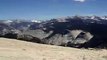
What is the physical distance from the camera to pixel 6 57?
20375mm

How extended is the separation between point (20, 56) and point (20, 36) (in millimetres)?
19624

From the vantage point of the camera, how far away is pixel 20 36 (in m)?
40.7

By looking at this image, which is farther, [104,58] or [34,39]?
[34,39]

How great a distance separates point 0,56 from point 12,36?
22.3 m

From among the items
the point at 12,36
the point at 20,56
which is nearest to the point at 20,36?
the point at 12,36

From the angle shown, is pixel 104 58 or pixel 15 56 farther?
pixel 104 58

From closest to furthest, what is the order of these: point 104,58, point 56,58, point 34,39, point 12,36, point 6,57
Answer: point 6,57, point 56,58, point 104,58, point 34,39, point 12,36

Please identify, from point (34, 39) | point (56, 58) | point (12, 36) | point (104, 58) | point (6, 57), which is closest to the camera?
point (6, 57)

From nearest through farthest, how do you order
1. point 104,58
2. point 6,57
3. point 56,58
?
point 6,57 < point 56,58 < point 104,58

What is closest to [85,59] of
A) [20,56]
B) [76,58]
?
[76,58]

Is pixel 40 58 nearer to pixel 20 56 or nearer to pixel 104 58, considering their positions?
pixel 20 56

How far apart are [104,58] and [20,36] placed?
20.3 m

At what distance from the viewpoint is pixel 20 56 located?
69.9 feet

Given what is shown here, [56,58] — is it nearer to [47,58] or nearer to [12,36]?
[47,58]
